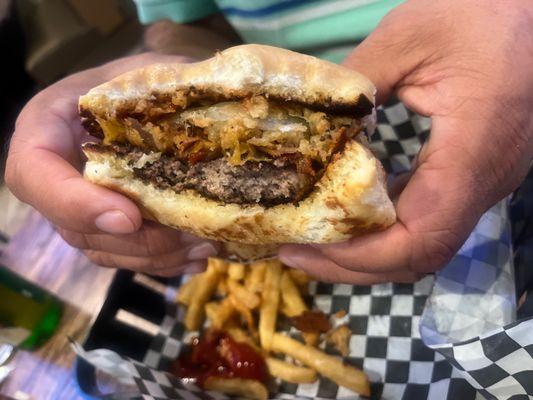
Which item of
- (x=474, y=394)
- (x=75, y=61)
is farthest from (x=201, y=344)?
(x=75, y=61)

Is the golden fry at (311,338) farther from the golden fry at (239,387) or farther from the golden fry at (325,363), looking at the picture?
the golden fry at (239,387)

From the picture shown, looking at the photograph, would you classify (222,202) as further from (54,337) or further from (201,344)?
(54,337)

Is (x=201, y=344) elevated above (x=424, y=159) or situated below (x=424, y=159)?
below

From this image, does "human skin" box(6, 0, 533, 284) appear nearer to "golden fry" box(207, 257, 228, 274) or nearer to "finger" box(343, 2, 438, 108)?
"finger" box(343, 2, 438, 108)

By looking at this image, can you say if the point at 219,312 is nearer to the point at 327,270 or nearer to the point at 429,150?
the point at 327,270

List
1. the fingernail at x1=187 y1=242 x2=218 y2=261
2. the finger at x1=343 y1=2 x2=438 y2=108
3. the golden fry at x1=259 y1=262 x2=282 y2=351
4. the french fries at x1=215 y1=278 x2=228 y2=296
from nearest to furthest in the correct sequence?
the finger at x1=343 y1=2 x2=438 y2=108, the fingernail at x1=187 y1=242 x2=218 y2=261, the golden fry at x1=259 y1=262 x2=282 y2=351, the french fries at x1=215 y1=278 x2=228 y2=296

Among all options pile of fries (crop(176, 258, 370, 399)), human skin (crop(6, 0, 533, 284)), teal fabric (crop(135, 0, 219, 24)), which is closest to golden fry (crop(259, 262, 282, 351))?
pile of fries (crop(176, 258, 370, 399))

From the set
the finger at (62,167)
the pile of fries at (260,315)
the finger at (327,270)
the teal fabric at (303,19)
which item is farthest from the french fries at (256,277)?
the teal fabric at (303,19)

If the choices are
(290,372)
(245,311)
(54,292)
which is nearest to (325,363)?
(290,372)
